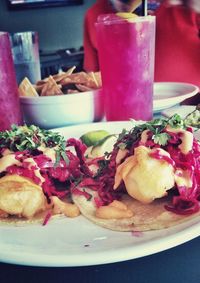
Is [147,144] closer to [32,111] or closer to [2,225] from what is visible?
[2,225]

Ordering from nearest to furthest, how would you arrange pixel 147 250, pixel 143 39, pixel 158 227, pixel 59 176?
1. pixel 147 250
2. pixel 158 227
3. pixel 59 176
4. pixel 143 39

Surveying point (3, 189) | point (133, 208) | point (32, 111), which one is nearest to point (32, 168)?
point (3, 189)

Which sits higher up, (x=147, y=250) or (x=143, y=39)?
(x=143, y=39)

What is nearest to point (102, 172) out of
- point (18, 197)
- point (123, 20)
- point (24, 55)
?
point (18, 197)

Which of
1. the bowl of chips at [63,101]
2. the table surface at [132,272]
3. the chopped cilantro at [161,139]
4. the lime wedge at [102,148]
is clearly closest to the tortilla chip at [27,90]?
the bowl of chips at [63,101]

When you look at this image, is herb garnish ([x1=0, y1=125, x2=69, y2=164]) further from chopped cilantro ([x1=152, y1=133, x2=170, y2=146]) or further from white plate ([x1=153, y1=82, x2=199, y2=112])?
white plate ([x1=153, y1=82, x2=199, y2=112])

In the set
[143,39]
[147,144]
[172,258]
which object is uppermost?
[143,39]

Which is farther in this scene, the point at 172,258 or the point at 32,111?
the point at 32,111

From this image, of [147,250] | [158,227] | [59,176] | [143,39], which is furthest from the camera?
[143,39]
